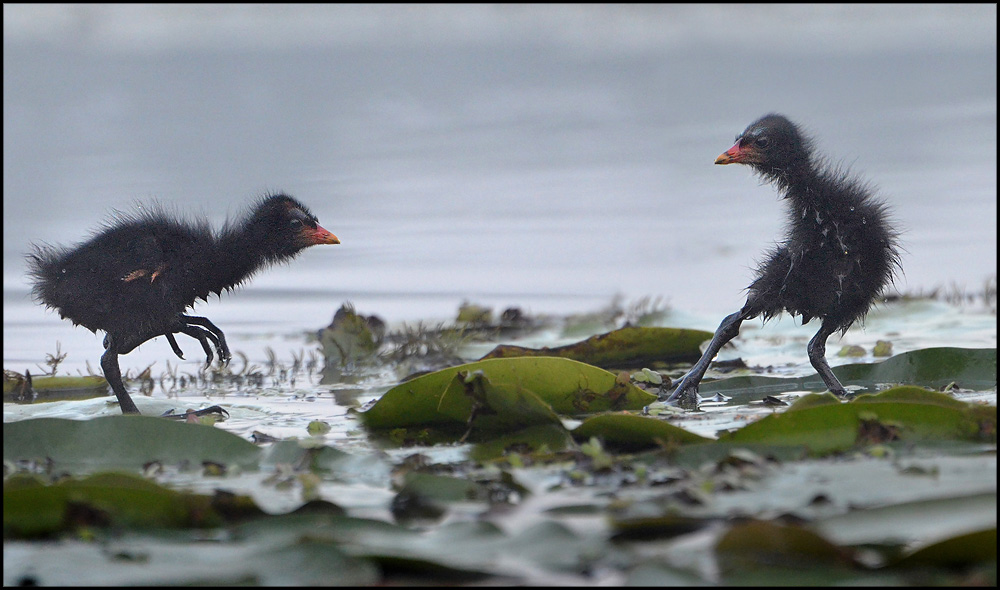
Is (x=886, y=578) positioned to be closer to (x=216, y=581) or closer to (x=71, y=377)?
(x=216, y=581)

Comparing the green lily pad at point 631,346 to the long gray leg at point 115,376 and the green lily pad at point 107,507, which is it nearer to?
the long gray leg at point 115,376

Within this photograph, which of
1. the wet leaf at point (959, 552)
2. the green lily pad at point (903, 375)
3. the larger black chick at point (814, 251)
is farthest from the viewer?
the green lily pad at point (903, 375)

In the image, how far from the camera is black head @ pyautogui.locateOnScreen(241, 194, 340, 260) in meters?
5.50

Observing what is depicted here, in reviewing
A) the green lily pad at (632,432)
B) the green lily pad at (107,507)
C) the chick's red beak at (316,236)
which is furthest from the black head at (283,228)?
the green lily pad at (107,507)

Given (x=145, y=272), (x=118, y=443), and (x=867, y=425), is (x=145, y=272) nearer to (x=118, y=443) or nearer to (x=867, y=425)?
(x=118, y=443)

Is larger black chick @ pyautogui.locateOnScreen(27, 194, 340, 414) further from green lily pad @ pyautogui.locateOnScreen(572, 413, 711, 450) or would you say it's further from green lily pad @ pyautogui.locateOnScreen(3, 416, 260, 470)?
green lily pad @ pyautogui.locateOnScreen(572, 413, 711, 450)

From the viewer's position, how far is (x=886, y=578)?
2.21m

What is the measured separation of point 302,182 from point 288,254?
8.44m

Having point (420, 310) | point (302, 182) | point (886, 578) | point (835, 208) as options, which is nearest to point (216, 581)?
point (886, 578)

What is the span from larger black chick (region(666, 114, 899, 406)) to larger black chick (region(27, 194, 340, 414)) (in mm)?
2149

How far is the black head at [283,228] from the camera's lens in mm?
5504

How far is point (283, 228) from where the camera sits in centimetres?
554

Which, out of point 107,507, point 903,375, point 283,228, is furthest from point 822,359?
point 107,507

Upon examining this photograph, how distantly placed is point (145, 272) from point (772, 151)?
3.01 meters
